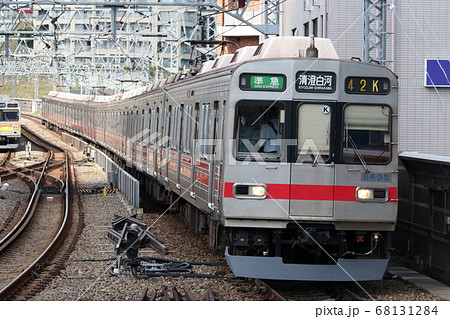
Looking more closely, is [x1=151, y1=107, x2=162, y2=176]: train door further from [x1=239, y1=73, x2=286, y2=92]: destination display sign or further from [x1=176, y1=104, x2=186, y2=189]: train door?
[x1=239, y1=73, x2=286, y2=92]: destination display sign

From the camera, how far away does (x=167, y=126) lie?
15.8 m

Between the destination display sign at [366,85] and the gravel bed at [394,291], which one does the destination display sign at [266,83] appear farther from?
the gravel bed at [394,291]

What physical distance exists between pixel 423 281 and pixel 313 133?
7.99 feet

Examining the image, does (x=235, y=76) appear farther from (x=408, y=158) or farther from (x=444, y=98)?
(x=444, y=98)

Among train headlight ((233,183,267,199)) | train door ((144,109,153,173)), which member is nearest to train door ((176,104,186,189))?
train door ((144,109,153,173))

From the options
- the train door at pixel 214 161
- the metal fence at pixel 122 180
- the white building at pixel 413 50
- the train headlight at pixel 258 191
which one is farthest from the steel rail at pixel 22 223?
the white building at pixel 413 50

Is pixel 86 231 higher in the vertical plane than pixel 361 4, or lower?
lower

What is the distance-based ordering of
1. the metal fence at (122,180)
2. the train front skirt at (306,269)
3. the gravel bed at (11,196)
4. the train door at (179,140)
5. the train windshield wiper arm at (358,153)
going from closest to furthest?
the train front skirt at (306,269) < the train windshield wiper arm at (358,153) < the train door at (179,140) < the metal fence at (122,180) < the gravel bed at (11,196)

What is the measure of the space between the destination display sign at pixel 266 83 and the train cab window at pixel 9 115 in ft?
104

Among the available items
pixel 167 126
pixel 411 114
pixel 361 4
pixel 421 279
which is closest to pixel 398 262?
pixel 421 279

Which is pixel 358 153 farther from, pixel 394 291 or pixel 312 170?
pixel 394 291

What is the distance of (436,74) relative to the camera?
19.6 metres

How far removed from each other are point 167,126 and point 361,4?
22.3 feet

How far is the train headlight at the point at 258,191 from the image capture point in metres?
9.23
